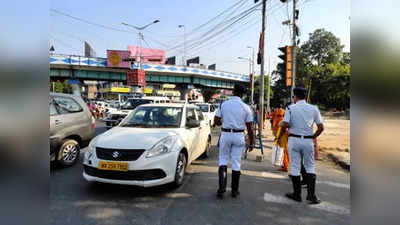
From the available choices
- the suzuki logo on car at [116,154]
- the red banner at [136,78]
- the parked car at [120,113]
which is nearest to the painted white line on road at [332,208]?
the suzuki logo on car at [116,154]

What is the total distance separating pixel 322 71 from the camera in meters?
53.8

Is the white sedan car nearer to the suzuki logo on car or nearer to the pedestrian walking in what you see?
the suzuki logo on car

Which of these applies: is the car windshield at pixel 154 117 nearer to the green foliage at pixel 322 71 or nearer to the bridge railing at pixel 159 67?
the bridge railing at pixel 159 67

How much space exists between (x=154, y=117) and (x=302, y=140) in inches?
121

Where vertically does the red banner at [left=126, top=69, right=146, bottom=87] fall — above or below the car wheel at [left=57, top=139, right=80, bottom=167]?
above

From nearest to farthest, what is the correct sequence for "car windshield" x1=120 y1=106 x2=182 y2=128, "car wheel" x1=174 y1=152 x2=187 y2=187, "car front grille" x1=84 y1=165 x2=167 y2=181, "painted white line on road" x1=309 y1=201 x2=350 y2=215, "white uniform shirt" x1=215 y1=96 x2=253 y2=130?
"painted white line on road" x1=309 y1=201 x2=350 y2=215
"car front grille" x1=84 y1=165 x2=167 y2=181
"white uniform shirt" x1=215 y1=96 x2=253 y2=130
"car wheel" x1=174 y1=152 x2=187 y2=187
"car windshield" x1=120 y1=106 x2=182 y2=128

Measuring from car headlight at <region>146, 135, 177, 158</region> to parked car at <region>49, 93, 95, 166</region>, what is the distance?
2.52 metres

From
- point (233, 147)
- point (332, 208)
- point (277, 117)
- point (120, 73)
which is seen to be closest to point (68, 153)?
point (233, 147)

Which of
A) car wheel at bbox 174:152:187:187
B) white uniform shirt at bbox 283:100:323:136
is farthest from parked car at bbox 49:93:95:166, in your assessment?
white uniform shirt at bbox 283:100:323:136

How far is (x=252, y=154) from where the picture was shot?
7.80 m

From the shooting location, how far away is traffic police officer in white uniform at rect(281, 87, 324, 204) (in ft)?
12.6

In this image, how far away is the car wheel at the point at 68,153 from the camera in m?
5.30
